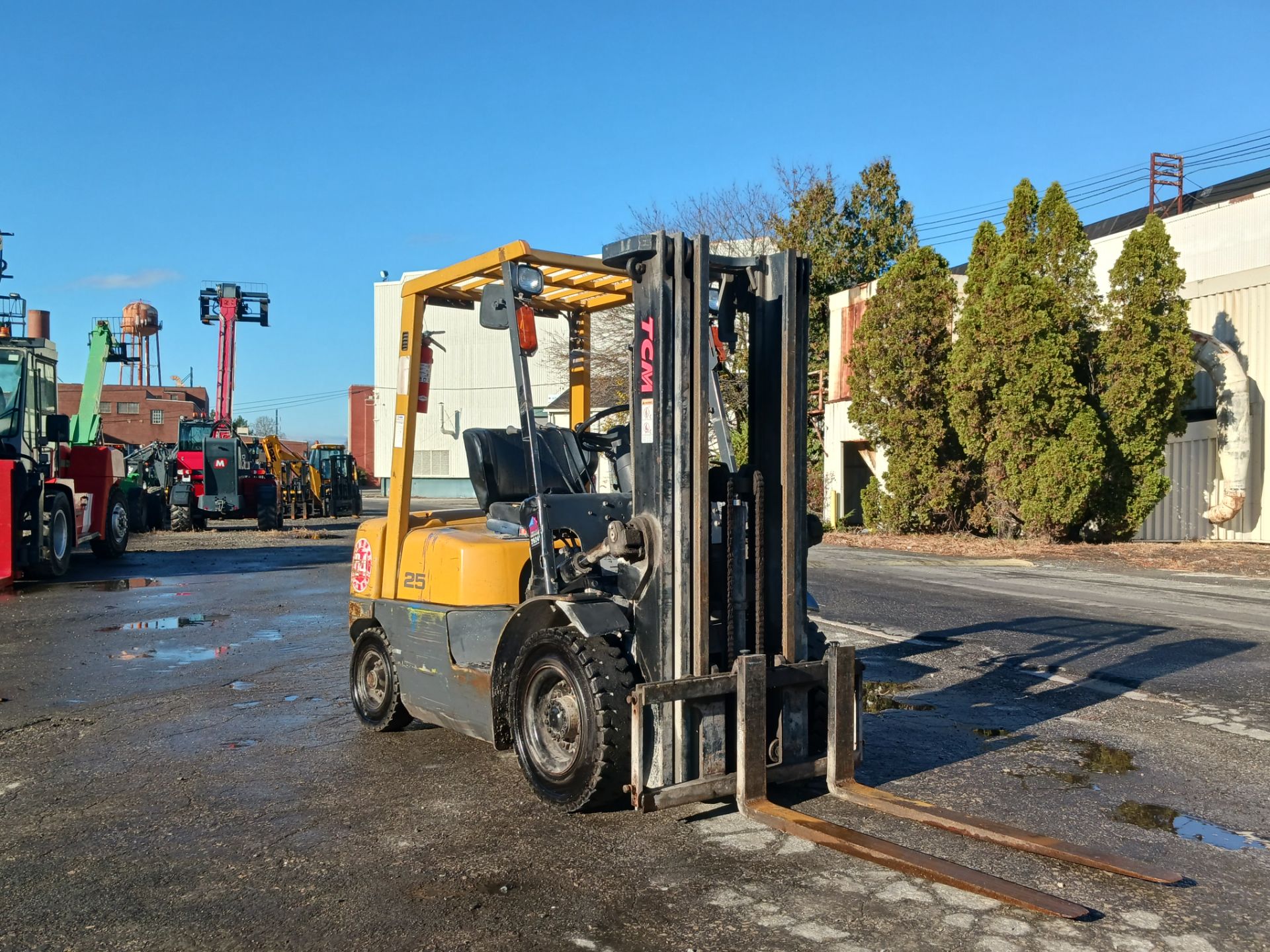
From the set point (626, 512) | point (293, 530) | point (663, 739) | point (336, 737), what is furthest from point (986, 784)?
point (293, 530)

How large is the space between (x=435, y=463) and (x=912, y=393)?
1563 inches

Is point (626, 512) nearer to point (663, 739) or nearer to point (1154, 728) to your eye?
point (663, 739)

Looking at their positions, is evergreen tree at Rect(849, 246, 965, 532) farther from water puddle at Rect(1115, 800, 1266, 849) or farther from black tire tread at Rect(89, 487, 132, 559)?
water puddle at Rect(1115, 800, 1266, 849)

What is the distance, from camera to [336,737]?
6668 millimetres

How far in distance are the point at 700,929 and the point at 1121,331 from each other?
1993 centimetres

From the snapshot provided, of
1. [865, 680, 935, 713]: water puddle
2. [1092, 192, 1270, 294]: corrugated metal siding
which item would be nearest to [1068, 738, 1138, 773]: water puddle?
[865, 680, 935, 713]: water puddle

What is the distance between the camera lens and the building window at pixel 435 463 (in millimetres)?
50844

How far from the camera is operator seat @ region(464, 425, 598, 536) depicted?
20.0 feet

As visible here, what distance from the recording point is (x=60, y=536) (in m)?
17.3

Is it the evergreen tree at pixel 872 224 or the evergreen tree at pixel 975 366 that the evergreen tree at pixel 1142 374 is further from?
the evergreen tree at pixel 872 224

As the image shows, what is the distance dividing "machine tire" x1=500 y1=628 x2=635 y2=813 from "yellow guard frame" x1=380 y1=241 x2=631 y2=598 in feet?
5.39

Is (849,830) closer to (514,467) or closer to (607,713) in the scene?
(607,713)

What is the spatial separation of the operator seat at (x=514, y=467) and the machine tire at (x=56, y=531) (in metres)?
13.3

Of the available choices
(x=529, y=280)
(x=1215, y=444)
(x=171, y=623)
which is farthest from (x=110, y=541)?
(x=1215, y=444)
